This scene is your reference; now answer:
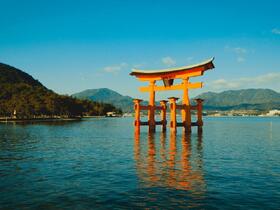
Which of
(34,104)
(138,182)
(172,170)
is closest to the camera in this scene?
(138,182)

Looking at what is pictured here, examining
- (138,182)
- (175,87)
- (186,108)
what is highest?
(175,87)

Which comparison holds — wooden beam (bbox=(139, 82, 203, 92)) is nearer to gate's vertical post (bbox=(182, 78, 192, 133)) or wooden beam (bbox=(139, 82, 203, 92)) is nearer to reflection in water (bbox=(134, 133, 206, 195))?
gate's vertical post (bbox=(182, 78, 192, 133))

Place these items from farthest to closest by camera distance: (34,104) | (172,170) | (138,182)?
1. (34,104)
2. (172,170)
3. (138,182)

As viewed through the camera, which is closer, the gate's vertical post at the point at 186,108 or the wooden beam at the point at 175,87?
the wooden beam at the point at 175,87

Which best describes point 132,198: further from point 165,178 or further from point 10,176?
point 10,176

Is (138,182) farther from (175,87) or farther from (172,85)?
(172,85)

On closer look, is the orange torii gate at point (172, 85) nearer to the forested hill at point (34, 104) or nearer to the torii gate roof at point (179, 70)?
the torii gate roof at point (179, 70)

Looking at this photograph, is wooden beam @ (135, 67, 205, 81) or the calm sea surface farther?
wooden beam @ (135, 67, 205, 81)

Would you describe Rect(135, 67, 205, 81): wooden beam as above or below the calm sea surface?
above

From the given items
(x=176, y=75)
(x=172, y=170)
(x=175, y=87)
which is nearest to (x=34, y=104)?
(x=175, y=87)

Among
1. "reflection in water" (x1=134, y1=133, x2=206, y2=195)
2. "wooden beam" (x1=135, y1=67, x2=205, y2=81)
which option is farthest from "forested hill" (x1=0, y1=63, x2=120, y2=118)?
"reflection in water" (x1=134, y1=133, x2=206, y2=195)

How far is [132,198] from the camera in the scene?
1103cm

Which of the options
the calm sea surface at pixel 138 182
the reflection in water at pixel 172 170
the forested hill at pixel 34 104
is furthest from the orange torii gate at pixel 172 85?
the forested hill at pixel 34 104

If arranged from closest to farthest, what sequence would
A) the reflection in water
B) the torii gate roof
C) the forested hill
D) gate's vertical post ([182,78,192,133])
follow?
the reflection in water
the torii gate roof
gate's vertical post ([182,78,192,133])
the forested hill
